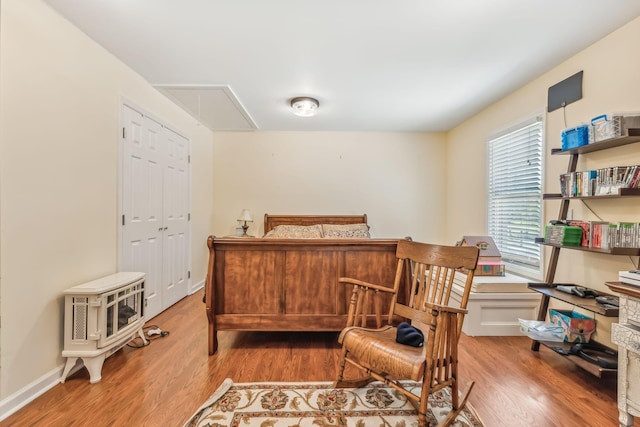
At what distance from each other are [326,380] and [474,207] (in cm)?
303

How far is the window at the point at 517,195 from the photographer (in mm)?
2764

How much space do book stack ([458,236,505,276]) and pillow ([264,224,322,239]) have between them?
74.2 inches

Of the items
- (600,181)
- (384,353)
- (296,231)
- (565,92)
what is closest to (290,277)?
(384,353)

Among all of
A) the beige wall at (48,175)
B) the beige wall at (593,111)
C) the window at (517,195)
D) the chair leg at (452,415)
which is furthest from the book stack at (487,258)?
the beige wall at (48,175)

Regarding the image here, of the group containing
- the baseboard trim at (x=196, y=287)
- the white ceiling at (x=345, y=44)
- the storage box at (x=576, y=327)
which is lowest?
the baseboard trim at (x=196, y=287)

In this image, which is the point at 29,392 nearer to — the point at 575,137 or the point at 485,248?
the point at 485,248

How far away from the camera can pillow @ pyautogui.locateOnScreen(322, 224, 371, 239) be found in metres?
4.00

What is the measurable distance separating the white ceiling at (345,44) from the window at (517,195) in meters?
0.54

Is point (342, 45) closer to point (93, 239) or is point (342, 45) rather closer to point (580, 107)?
point (580, 107)

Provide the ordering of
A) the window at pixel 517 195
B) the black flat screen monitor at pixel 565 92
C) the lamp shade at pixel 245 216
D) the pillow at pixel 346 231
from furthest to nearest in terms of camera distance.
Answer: the lamp shade at pixel 245 216 → the pillow at pixel 346 231 → the window at pixel 517 195 → the black flat screen monitor at pixel 565 92

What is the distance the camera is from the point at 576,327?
2096 millimetres

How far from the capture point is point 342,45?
218 cm

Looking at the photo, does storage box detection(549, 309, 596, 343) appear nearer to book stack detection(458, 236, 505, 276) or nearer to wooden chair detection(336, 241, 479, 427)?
book stack detection(458, 236, 505, 276)

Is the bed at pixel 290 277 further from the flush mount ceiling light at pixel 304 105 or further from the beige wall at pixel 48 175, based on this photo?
the flush mount ceiling light at pixel 304 105
